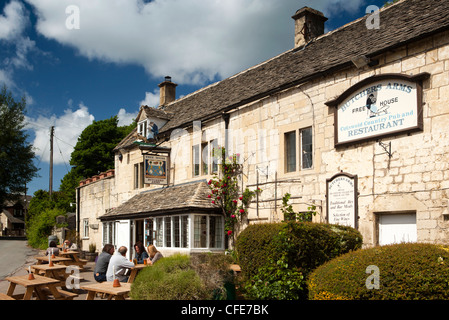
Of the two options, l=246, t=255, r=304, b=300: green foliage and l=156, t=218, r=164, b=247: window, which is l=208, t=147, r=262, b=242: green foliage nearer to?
l=156, t=218, r=164, b=247: window

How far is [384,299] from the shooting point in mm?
6367

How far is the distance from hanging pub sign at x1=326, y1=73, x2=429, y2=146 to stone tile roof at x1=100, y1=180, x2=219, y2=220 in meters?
5.65

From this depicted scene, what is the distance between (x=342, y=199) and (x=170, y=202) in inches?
290

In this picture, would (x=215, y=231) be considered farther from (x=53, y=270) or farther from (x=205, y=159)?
(x=53, y=270)

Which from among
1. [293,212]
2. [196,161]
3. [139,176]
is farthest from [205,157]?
[293,212]

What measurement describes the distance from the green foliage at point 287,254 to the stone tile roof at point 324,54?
16.2ft

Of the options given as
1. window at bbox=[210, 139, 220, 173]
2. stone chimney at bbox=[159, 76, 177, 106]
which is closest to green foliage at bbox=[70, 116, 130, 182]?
stone chimney at bbox=[159, 76, 177, 106]

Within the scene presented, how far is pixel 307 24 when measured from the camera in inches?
655

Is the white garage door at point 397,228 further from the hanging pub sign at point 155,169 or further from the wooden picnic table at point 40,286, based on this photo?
the hanging pub sign at point 155,169

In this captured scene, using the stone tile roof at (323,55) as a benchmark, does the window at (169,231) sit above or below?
below

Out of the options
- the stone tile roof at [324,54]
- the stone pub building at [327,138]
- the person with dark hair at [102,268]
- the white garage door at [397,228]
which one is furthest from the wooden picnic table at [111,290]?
the stone tile roof at [324,54]

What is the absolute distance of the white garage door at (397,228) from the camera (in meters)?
10.1

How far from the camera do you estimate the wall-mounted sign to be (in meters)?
11.0

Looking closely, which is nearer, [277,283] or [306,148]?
[277,283]
